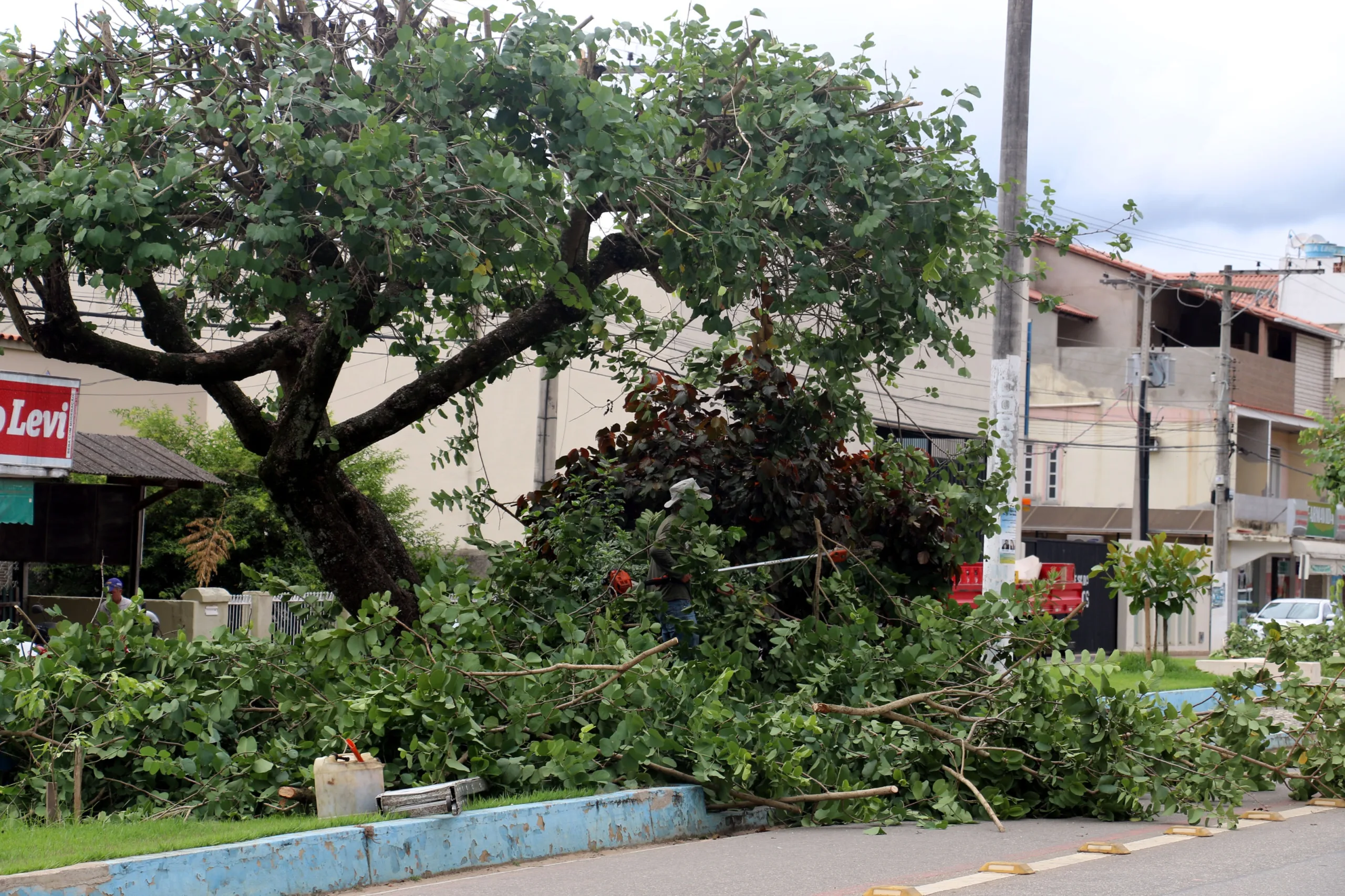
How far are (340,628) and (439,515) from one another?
21.8 metres

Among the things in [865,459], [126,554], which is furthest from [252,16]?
[126,554]

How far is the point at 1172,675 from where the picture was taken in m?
20.3

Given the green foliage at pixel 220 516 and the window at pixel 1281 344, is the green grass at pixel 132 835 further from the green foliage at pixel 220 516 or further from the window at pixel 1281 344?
the window at pixel 1281 344

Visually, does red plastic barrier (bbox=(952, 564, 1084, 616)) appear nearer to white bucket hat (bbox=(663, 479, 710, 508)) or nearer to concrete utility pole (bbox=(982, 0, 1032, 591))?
concrete utility pole (bbox=(982, 0, 1032, 591))

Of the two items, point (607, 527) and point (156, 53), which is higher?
point (156, 53)

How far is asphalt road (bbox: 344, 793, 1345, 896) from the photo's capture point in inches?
258

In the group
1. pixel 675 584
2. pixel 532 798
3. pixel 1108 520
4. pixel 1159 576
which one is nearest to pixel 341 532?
pixel 675 584

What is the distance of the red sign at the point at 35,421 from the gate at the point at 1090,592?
75.2 ft

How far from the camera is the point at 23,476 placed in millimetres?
12383

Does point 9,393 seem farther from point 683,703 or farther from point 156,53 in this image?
point 683,703

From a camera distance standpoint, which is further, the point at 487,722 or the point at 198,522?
the point at 198,522

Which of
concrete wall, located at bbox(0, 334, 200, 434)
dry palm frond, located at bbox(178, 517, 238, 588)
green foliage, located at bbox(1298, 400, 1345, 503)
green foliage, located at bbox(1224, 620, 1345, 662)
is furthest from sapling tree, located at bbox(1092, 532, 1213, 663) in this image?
concrete wall, located at bbox(0, 334, 200, 434)

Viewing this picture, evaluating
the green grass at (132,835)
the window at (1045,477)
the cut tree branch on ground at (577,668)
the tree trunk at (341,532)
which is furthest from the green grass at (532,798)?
the window at (1045,477)

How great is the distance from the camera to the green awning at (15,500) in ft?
41.9
